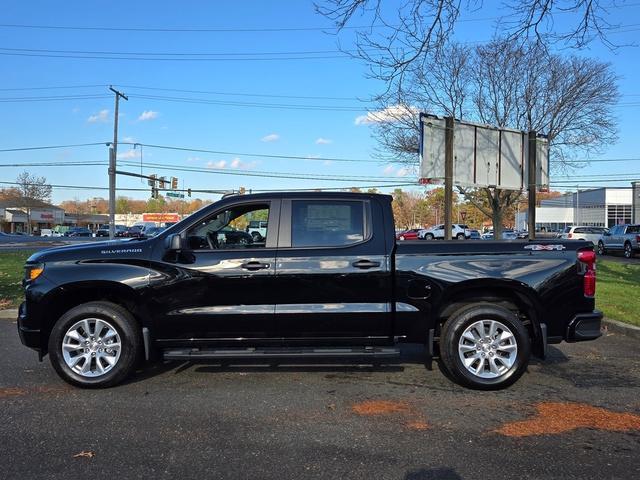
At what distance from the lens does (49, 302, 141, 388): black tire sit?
5207 mm

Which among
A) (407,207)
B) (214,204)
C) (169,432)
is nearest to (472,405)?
(169,432)

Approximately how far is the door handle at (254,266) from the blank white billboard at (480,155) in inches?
293

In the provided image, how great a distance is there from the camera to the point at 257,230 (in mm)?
5449

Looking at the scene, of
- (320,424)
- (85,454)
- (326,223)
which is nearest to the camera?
(85,454)

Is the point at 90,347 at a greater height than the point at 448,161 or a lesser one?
lesser

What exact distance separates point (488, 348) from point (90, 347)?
12.7 feet

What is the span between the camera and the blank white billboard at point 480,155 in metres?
11.9

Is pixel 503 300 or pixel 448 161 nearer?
pixel 503 300

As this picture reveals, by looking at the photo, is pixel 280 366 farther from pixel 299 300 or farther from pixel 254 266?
pixel 254 266

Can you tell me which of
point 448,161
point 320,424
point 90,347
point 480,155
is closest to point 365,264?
point 320,424

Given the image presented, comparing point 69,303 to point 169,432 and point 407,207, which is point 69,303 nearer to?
point 169,432

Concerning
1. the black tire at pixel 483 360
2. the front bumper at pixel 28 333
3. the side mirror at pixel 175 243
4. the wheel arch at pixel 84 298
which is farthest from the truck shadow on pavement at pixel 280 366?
the side mirror at pixel 175 243

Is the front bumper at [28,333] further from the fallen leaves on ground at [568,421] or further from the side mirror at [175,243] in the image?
the fallen leaves on ground at [568,421]

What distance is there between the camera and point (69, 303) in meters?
5.45
